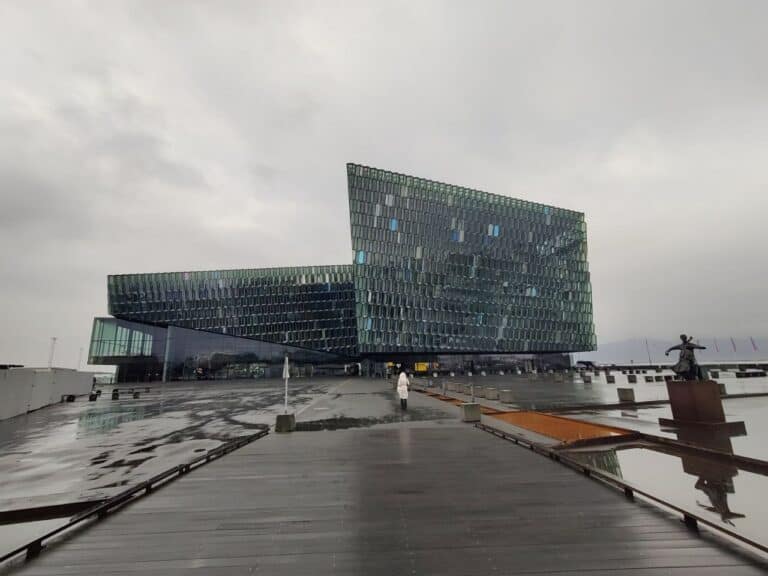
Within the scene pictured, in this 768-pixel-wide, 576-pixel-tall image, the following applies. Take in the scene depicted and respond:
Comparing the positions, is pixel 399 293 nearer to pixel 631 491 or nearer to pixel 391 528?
pixel 631 491

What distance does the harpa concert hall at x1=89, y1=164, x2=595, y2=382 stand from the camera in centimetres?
8650

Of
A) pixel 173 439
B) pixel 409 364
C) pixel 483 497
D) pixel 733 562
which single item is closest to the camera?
pixel 733 562

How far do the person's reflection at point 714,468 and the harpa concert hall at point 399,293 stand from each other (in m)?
71.7

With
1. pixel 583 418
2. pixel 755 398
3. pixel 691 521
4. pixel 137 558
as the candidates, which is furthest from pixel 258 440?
pixel 755 398

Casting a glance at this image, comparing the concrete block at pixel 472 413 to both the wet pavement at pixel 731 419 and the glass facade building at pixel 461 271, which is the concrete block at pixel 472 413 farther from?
the glass facade building at pixel 461 271

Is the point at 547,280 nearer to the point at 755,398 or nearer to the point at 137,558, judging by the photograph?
the point at 755,398

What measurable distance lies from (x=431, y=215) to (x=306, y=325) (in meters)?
41.1

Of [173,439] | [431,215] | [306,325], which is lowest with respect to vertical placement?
[173,439]

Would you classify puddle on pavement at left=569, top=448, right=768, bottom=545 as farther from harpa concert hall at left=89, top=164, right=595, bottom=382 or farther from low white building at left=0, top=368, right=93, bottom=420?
harpa concert hall at left=89, top=164, right=595, bottom=382

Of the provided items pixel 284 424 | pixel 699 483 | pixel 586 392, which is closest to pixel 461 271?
pixel 586 392

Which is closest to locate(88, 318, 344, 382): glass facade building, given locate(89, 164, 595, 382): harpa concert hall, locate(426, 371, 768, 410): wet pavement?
locate(89, 164, 595, 382): harpa concert hall

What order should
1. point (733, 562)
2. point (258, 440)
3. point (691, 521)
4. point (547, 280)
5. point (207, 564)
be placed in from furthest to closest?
point (547, 280) < point (258, 440) < point (691, 521) < point (207, 564) < point (733, 562)

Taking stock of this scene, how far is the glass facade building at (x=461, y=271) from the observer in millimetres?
83000

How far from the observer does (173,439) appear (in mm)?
14656
